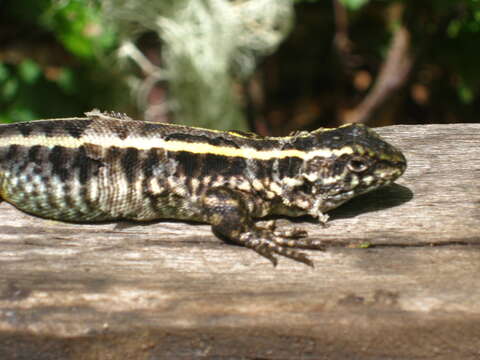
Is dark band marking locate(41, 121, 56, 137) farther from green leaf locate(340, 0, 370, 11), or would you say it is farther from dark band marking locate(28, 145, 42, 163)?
green leaf locate(340, 0, 370, 11)

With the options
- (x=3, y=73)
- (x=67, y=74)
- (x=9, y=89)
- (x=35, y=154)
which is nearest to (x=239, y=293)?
(x=35, y=154)

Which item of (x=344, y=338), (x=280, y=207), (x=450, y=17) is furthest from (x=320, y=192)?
(x=450, y=17)

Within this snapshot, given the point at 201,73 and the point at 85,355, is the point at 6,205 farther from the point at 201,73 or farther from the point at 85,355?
the point at 201,73

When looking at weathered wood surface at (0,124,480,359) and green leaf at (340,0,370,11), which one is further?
green leaf at (340,0,370,11)

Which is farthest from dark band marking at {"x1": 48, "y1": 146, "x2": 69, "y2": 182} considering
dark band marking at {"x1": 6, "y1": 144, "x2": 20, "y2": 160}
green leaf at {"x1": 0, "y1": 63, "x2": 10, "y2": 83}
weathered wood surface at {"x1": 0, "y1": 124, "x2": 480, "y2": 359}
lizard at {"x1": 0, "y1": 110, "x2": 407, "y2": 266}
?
green leaf at {"x1": 0, "y1": 63, "x2": 10, "y2": 83}

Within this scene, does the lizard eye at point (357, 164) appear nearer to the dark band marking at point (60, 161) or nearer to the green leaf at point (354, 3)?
the dark band marking at point (60, 161)

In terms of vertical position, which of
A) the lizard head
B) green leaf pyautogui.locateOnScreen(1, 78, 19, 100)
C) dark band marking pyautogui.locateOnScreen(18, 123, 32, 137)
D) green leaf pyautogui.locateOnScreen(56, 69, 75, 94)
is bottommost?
the lizard head

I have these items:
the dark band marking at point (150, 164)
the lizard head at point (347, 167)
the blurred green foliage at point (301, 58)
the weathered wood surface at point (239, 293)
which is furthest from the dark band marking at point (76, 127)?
the blurred green foliage at point (301, 58)

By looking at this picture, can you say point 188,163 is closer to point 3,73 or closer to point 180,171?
point 180,171
